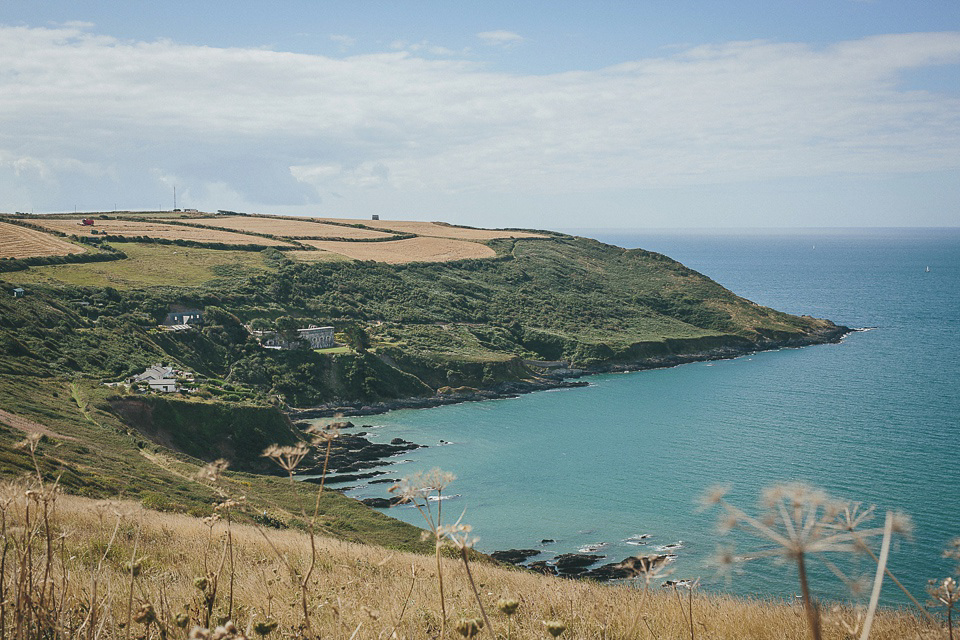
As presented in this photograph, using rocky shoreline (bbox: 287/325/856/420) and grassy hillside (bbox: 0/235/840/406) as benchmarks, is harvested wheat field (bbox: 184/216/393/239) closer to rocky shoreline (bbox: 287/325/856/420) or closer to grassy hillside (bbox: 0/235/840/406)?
grassy hillside (bbox: 0/235/840/406)

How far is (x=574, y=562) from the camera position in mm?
33094

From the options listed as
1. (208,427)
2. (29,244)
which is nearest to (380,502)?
(208,427)

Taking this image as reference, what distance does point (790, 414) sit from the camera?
215ft

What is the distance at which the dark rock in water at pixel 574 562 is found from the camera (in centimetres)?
3192

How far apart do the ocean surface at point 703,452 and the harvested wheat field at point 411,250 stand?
144 ft

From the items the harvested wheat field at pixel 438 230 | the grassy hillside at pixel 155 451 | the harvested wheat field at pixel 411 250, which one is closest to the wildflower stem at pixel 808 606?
the grassy hillside at pixel 155 451

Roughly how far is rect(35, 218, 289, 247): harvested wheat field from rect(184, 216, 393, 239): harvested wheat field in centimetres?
753

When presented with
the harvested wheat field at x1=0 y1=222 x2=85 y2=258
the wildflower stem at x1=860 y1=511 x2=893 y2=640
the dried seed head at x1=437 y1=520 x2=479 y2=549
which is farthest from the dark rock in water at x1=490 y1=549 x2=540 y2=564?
the harvested wheat field at x1=0 y1=222 x2=85 y2=258

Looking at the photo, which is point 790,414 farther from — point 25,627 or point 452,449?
point 25,627

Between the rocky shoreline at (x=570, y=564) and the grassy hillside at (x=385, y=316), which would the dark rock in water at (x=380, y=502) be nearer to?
the rocky shoreline at (x=570, y=564)

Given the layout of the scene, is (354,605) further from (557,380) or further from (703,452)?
(557,380)

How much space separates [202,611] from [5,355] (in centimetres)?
5540

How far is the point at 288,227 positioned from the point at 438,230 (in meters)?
34.0

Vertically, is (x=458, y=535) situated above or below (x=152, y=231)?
below
